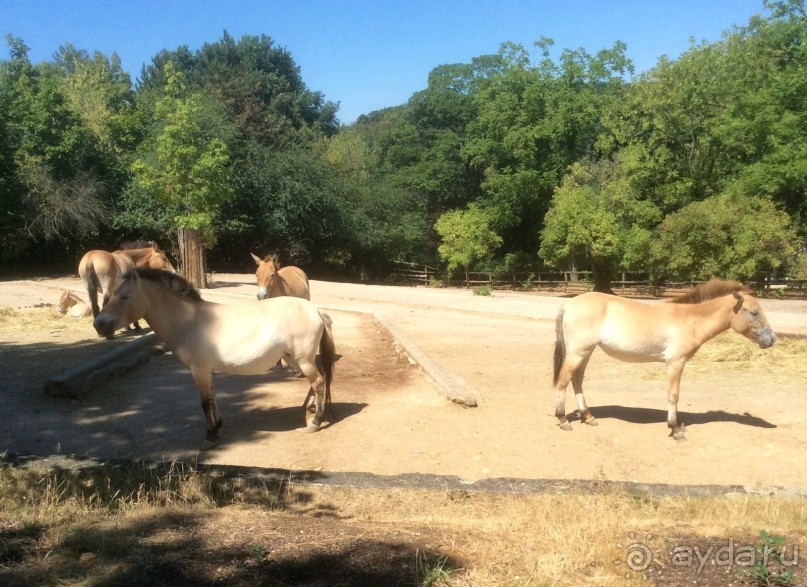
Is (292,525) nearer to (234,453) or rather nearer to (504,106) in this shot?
(234,453)

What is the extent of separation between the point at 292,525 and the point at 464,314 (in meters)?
15.8

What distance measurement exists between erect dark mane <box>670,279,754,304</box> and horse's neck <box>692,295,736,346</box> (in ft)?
0.35

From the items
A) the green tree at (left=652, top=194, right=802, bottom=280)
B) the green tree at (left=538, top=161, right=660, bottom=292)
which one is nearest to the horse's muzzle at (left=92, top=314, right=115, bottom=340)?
the green tree at (left=652, top=194, right=802, bottom=280)

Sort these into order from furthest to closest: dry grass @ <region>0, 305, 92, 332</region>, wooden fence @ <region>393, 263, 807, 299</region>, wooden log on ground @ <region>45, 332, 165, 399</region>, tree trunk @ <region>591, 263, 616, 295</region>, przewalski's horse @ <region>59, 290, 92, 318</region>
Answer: tree trunk @ <region>591, 263, 616, 295</region> < wooden fence @ <region>393, 263, 807, 299</region> < przewalski's horse @ <region>59, 290, 92, 318</region> < dry grass @ <region>0, 305, 92, 332</region> < wooden log on ground @ <region>45, 332, 165, 399</region>

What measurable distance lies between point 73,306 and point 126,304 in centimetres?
963

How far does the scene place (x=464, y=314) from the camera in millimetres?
19672

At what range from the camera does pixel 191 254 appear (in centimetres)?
2300

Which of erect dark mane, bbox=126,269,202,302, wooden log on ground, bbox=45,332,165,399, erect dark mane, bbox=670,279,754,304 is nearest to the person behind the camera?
erect dark mane, bbox=126,269,202,302

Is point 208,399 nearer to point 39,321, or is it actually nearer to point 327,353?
point 327,353

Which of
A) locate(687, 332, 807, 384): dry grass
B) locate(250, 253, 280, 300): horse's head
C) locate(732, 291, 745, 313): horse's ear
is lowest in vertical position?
locate(687, 332, 807, 384): dry grass

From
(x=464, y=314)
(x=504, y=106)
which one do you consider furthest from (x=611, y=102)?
(x=464, y=314)

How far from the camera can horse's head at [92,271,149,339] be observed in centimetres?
752

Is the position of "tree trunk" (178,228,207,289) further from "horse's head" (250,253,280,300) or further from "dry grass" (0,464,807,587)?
"dry grass" (0,464,807,587)

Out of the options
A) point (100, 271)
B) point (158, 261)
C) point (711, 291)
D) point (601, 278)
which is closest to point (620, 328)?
point (711, 291)
